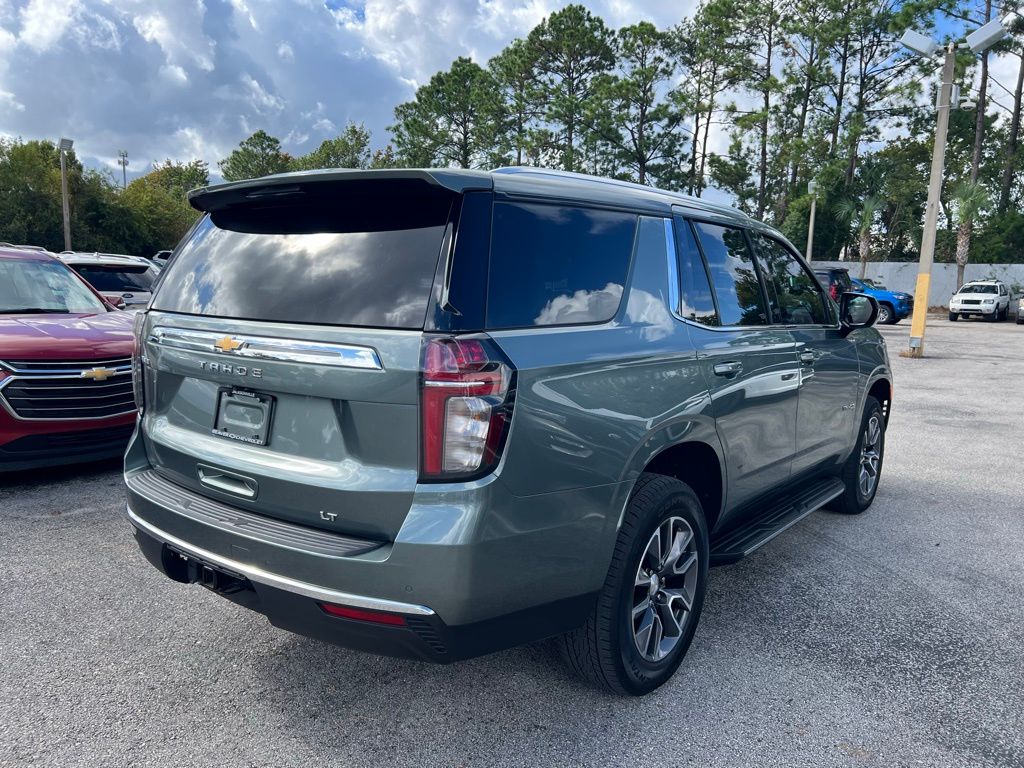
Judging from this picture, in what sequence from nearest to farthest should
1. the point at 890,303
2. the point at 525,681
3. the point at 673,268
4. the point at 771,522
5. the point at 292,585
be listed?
the point at 292,585 → the point at 525,681 → the point at 673,268 → the point at 771,522 → the point at 890,303

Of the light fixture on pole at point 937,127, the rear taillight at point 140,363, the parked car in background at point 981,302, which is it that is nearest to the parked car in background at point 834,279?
the light fixture on pole at point 937,127

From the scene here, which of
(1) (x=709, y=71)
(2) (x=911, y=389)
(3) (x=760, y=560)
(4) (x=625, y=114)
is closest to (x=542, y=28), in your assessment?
(4) (x=625, y=114)

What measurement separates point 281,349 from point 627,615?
1493 mm

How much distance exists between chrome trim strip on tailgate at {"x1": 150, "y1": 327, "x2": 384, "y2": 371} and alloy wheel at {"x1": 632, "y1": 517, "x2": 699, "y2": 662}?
1245 mm

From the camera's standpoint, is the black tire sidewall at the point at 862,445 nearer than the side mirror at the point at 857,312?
No

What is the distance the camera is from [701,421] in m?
3.01

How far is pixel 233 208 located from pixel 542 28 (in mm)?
38900

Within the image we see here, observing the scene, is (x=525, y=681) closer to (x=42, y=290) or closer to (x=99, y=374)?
(x=99, y=374)

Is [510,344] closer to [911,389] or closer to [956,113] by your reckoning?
[911,389]

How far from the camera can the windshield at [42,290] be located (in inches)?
242

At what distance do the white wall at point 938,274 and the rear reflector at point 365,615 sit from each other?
3783cm

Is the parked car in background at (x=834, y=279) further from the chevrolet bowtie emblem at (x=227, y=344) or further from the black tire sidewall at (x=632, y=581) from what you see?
the chevrolet bowtie emblem at (x=227, y=344)

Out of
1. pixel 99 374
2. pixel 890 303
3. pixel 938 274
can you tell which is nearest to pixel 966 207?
pixel 938 274

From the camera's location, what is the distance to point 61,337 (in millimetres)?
5340
